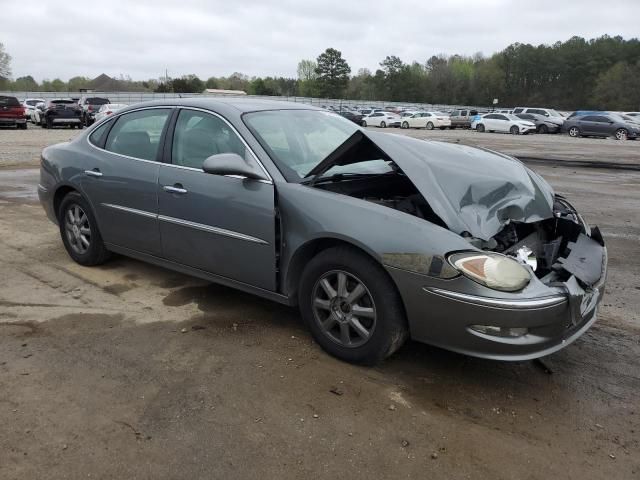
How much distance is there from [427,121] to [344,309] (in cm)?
4099

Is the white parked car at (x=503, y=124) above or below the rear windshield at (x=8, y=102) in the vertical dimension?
below

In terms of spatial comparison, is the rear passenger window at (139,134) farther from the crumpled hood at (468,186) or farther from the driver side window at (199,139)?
the crumpled hood at (468,186)

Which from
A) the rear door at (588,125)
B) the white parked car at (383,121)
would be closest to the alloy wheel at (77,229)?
the rear door at (588,125)

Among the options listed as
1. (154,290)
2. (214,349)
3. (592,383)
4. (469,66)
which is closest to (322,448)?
(214,349)

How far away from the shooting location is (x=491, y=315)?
2818 millimetres

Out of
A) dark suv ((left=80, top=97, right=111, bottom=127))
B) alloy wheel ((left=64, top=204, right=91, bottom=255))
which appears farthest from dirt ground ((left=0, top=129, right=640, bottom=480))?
dark suv ((left=80, top=97, right=111, bottom=127))

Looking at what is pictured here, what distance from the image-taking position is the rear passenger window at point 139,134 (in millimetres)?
4379

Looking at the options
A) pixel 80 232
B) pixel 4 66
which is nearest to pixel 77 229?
pixel 80 232

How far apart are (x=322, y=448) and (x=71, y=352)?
1907 millimetres

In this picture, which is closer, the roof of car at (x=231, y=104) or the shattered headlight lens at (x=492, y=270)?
the shattered headlight lens at (x=492, y=270)

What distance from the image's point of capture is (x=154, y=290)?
4.65 metres

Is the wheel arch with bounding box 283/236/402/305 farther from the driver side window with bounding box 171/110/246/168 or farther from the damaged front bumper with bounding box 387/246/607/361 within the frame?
the driver side window with bounding box 171/110/246/168

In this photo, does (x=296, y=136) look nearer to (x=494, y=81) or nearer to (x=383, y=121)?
(x=383, y=121)

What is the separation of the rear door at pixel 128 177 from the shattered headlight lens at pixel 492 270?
8.19ft
